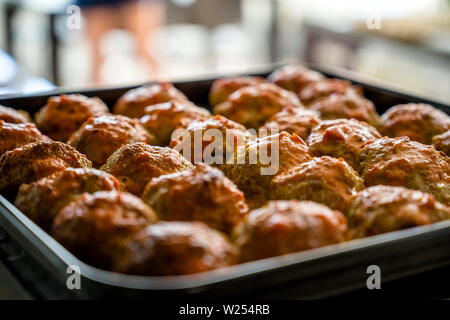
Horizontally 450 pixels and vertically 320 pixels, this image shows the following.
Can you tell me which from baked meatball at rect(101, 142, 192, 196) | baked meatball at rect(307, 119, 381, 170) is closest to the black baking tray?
baked meatball at rect(101, 142, 192, 196)

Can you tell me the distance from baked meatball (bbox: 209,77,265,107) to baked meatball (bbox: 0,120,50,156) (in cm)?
137

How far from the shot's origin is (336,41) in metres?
7.07

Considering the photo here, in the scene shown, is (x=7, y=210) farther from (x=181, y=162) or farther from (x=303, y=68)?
(x=303, y=68)

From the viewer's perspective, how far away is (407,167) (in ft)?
7.17

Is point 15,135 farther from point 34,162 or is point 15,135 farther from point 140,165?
point 140,165

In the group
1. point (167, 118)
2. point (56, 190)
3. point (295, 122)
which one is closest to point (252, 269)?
point (56, 190)

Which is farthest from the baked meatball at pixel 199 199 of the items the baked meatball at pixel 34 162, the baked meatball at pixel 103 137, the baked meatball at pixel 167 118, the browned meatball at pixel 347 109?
the browned meatball at pixel 347 109

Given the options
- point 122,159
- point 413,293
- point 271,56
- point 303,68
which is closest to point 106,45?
point 271,56

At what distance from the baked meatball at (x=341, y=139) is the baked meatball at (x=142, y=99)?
1031mm

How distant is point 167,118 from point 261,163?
35.9 inches

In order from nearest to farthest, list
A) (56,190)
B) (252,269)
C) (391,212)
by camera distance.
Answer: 1. (252,269)
2. (391,212)
3. (56,190)

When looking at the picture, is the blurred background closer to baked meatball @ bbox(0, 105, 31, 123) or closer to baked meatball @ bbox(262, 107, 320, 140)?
baked meatball @ bbox(0, 105, 31, 123)

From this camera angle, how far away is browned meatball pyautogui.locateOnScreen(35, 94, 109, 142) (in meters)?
3.01

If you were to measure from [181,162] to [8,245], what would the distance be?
0.70 m
